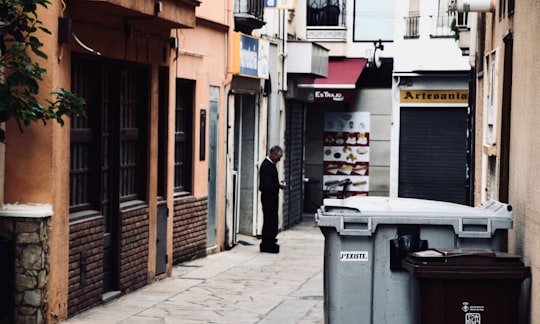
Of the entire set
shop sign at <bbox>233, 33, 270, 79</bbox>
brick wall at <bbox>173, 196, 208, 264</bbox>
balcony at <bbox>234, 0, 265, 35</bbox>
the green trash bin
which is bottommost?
brick wall at <bbox>173, 196, 208, 264</bbox>

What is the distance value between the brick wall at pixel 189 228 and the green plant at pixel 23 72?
6350 millimetres

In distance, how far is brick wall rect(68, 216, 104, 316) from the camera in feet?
42.6

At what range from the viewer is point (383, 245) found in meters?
9.99

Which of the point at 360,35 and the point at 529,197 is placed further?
the point at 360,35

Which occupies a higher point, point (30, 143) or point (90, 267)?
point (30, 143)

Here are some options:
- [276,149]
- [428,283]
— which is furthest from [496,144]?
[276,149]

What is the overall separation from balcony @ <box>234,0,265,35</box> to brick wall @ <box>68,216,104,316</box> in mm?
7888

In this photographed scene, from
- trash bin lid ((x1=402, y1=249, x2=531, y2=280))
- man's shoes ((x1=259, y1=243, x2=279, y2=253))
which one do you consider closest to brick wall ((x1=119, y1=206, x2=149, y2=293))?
man's shoes ((x1=259, y1=243, x2=279, y2=253))

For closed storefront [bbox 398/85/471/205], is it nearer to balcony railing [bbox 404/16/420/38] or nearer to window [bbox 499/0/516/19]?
balcony railing [bbox 404/16/420/38]

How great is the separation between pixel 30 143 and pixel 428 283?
471 centimetres

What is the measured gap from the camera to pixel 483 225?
998 centimetres

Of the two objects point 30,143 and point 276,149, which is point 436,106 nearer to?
point 276,149

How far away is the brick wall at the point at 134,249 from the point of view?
1476cm

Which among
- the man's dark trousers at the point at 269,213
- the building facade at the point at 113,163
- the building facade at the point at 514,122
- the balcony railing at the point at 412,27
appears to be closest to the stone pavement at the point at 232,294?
the building facade at the point at 113,163
